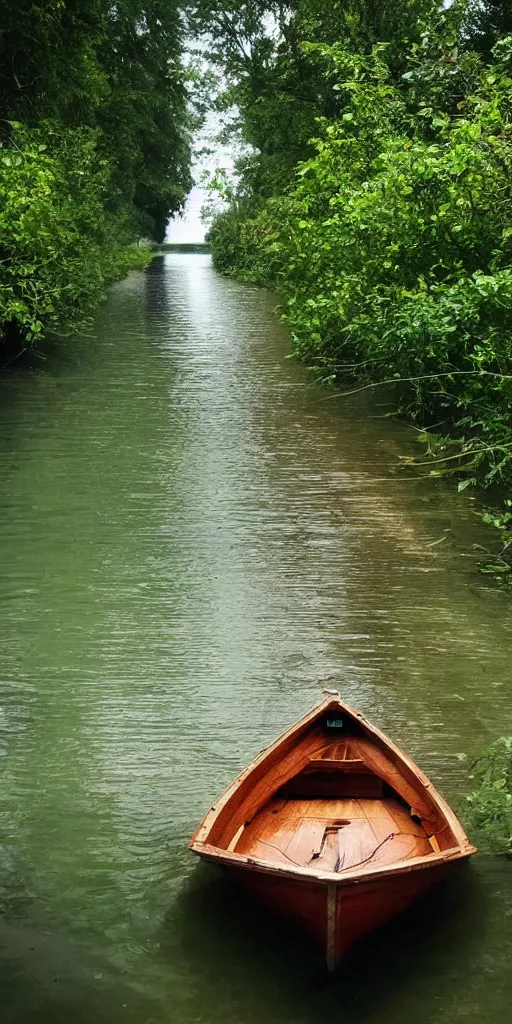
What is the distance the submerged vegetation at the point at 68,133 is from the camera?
16.1 meters

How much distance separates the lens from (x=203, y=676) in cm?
760

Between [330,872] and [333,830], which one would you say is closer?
[330,872]

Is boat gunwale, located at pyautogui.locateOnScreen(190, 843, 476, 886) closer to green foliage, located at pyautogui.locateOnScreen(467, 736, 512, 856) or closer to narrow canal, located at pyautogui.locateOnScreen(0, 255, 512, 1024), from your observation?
narrow canal, located at pyautogui.locateOnScreen(0, 255, 512, 1024)

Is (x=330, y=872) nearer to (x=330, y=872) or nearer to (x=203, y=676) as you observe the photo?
(x=330, y=872)

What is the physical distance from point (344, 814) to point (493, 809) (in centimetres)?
84

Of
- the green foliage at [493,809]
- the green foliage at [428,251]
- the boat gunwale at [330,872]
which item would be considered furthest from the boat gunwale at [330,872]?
the green foliage at [428,251]

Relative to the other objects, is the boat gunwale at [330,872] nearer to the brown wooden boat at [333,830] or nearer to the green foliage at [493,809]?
the brown wooden boat at [333,830]

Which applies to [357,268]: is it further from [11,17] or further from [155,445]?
[11,17]

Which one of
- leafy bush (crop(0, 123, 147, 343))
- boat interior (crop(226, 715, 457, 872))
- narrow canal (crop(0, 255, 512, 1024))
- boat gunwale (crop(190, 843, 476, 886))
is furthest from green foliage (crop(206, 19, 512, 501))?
boat gunwale (crop(190, 843, 476, 886))

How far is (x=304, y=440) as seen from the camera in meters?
14.4

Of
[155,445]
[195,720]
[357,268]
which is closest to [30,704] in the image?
[195,720]

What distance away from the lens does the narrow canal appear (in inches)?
190

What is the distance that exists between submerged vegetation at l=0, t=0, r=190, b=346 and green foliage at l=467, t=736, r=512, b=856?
36.0ft

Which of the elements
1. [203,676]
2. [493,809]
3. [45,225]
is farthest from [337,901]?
[45,225]
